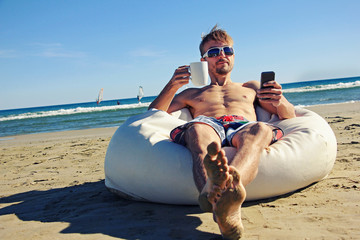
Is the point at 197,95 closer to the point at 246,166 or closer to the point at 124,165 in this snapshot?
the point at 124,165

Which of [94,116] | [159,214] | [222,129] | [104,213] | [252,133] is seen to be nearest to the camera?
[252,133]

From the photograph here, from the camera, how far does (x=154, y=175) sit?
7.09 feet

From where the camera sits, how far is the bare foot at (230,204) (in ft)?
4.62

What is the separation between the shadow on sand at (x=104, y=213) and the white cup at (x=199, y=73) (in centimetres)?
93

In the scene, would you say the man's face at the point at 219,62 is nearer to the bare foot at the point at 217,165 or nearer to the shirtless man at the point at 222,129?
the shirtless man at the point at 222,129

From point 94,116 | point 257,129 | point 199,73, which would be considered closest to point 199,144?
point 257,129

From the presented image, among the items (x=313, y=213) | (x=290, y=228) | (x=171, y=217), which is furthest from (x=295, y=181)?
(x=171, y=217)

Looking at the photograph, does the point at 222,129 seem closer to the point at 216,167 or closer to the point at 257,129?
the point at 257,129

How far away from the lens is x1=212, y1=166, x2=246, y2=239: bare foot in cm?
141

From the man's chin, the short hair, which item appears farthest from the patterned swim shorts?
the short hair

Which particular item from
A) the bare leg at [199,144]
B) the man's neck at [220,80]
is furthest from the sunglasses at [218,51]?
the bare leg at [199,144]

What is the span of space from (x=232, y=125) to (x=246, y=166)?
2.29 ft

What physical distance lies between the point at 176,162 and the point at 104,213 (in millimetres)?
644

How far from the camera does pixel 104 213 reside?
2.18 meters
